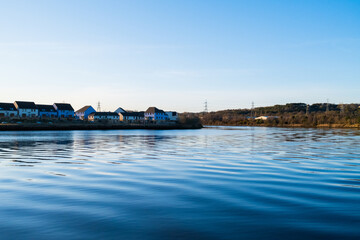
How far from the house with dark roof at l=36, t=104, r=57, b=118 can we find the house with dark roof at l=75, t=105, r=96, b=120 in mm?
24372

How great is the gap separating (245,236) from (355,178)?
34.9 ft

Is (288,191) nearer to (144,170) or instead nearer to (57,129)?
(144,170)

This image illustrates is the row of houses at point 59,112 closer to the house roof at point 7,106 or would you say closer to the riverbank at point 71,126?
the house roof at point 7,106

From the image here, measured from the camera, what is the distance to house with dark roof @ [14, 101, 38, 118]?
132250 millimetres

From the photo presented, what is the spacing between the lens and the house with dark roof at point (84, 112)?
558ft

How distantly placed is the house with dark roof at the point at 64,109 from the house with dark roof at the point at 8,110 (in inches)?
737

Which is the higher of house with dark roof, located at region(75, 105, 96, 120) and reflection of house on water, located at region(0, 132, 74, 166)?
house with dark roof, located at region(75, 105, 96, 120)

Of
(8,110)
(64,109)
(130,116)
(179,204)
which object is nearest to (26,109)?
(8,110)

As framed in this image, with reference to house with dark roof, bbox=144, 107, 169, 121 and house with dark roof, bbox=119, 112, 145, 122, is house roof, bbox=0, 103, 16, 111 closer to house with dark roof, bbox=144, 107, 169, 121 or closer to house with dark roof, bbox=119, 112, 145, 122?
house with dark roof, bbox=119, 112, 145, 122

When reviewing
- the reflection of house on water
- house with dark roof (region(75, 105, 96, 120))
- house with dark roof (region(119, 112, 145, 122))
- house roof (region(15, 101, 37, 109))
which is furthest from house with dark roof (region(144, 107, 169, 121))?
the reflection of house on water

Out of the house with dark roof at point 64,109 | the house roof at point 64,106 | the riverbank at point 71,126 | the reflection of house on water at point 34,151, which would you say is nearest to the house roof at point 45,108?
the house with dark roof at point 64,109

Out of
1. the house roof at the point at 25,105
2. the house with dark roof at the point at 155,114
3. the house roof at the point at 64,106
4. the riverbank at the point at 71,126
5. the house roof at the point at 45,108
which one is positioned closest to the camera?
the riverbank at the point at 71,126

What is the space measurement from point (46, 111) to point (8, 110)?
644 inches

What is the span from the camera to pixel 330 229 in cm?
802
